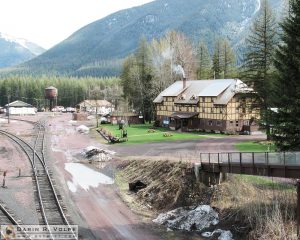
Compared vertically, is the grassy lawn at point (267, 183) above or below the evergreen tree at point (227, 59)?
below

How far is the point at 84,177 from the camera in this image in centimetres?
4603

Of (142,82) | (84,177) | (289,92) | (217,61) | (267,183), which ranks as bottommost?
(84,177)

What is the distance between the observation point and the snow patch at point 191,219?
98.0 feet

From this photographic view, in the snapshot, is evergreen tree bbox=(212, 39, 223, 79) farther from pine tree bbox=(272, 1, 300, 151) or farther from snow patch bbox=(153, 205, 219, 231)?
snow patch bbox=(153, 205, 219, 231)

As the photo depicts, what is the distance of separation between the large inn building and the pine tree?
30.7 meters

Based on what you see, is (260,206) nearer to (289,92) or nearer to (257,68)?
(289,92)

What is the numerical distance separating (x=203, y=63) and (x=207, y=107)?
33.8m

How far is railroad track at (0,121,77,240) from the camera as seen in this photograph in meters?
30.8

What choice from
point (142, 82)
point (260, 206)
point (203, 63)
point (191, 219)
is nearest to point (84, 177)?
point (191, 219)

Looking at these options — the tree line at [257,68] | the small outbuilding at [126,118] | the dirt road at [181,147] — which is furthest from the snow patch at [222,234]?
the small outbuilding at [126,118]

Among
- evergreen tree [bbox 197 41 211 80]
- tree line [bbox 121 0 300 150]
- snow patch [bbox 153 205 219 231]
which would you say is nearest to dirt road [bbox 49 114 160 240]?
snow patch [bbox 153 205 219 231]

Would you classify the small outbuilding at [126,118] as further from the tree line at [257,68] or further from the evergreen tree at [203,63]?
the evergreen tree at [203,63]

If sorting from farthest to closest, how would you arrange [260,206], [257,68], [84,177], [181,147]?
1. [257,68]
2. [181,147]
3. [84,177]
4. [260,206]

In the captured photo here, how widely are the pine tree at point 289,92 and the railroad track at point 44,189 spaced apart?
16.3 m
